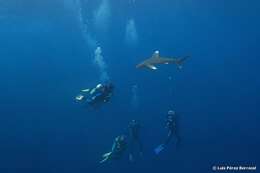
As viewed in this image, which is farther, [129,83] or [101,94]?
[129,83]

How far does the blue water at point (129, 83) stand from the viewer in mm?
27016

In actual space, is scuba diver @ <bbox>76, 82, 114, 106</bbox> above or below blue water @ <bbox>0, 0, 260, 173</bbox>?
below

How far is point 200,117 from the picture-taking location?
29.6 m

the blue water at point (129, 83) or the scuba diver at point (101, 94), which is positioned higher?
the blue water at point (129, 83)

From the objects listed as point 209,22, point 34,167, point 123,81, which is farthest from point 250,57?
point 34,167

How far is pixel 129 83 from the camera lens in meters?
30.0

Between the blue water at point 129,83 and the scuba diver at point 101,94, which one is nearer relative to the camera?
the scuba diver at point 101,94

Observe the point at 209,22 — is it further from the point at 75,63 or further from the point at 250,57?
the point at 75,63

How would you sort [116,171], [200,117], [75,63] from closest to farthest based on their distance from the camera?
[116,171], [200,117], [75,63]

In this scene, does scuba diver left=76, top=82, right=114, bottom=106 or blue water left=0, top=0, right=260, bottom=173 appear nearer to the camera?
scuba diver left=76, top=82, right=114, bottom=106

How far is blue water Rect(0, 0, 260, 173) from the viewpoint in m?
27.0

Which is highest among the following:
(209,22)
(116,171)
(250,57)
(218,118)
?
(209,22)

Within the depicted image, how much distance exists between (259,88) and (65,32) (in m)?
13.9

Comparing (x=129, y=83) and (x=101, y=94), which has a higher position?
(x=129, y=83)
